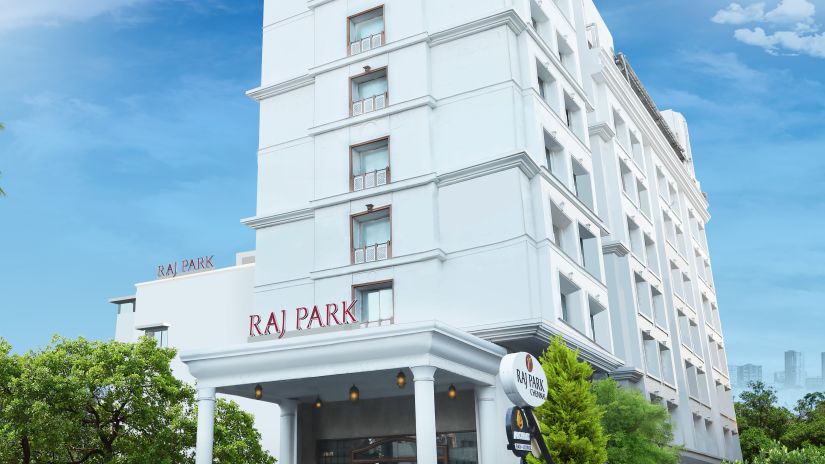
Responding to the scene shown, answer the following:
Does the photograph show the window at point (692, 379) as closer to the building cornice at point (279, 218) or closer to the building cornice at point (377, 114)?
the building cornice at point (377, 114)

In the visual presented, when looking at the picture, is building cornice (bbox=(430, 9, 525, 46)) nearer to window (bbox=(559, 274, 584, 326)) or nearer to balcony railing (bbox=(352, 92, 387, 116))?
balcony railing (bbox=(352, 92, 387, 116))

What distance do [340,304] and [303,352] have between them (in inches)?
284

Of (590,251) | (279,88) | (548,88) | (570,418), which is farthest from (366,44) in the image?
(570,418)

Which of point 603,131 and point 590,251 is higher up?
point 603,131

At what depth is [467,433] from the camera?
2723 cm

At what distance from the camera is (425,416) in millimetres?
20750

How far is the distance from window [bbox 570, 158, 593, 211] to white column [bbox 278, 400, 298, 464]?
48.7 ft

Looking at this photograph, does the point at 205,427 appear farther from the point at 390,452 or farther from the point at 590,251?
the point at 590,251

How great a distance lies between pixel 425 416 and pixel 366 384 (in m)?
6.44

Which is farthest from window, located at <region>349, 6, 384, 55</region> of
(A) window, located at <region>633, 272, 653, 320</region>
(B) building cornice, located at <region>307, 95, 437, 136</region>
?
(A) window, located at <region>633, 272, 653, 320</region>

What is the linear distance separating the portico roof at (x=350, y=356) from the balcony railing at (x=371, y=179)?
902cm

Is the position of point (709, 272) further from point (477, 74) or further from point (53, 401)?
point (53, 401)

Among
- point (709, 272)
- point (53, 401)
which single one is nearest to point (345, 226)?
point (53, 401)

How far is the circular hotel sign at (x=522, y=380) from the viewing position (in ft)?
45.7
